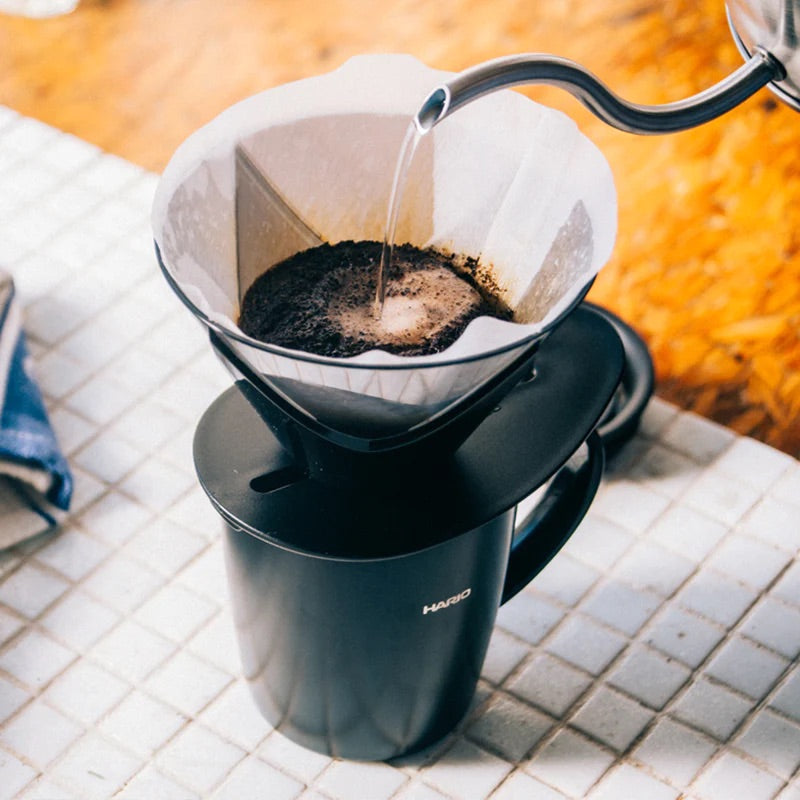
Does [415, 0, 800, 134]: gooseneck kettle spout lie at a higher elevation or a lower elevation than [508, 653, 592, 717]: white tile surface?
higher

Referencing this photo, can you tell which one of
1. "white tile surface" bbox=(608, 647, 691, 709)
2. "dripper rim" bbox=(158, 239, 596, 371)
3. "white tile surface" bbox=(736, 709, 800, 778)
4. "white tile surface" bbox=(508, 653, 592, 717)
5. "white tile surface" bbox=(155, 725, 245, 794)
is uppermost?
"dripper rim" bbox=(158, 239, 596, 371)

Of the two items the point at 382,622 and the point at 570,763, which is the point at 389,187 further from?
the point at 570,763

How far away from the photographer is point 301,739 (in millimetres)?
1196

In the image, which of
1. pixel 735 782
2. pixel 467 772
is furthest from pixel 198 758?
pixel 735 782

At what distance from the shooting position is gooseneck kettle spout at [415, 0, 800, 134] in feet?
2.66

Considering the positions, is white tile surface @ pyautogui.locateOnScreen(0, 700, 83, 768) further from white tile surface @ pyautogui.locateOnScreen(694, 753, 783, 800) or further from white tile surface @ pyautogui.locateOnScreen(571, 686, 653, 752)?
white tile surface @ pyautogui.locateOnScreen(694, 753, 783, 800)

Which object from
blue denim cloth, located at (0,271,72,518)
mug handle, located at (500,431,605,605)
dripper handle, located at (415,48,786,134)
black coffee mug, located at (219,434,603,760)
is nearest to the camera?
dripper handle, located at (415,48,786,134)

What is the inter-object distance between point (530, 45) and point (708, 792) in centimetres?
135

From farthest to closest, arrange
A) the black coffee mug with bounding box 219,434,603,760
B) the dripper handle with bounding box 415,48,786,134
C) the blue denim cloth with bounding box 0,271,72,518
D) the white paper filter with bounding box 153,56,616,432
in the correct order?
the blue denim cloth with bounding box 0,271,72,518 < the black coffee mug with bounding box 219,434,603,760 < the white paper filter with bounding box 153,56,616,432 < the dripper handle with bounding box 415,48,786,134

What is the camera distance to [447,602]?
Answer: 1.05m

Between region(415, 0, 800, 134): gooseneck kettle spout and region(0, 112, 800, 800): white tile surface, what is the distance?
57 cm

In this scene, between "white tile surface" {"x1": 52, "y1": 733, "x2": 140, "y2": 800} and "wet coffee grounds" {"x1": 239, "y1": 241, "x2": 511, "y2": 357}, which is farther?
"white tile surface" {"x1": 52, "y1": 733, "x2": 140, "y2": 800}

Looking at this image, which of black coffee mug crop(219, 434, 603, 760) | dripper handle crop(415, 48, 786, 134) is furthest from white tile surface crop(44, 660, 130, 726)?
dripper handle crop(415, 48, 786, 134)

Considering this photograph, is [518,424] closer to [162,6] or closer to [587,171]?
[587,171]
